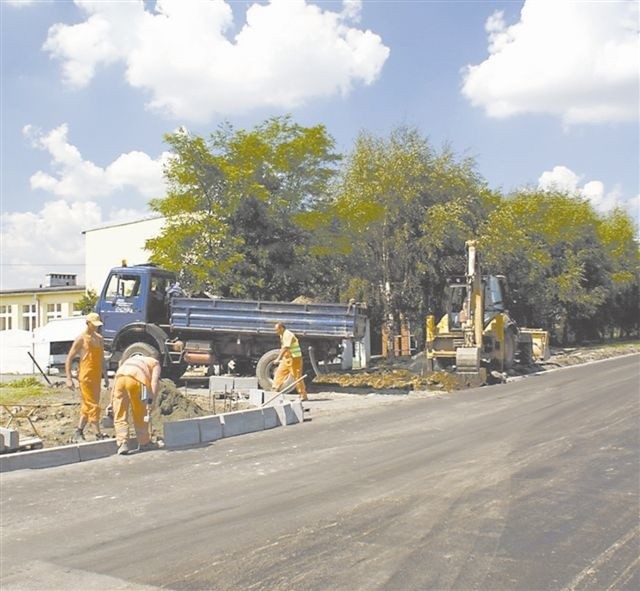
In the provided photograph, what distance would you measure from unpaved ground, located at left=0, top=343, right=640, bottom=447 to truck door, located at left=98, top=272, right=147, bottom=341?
198 cm

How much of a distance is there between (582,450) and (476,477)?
7.26 feet

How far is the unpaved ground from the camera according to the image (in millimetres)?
11662

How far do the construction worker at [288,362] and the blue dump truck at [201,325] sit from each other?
1450 millimetres

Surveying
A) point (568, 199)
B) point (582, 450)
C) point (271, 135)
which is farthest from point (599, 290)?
point (582, 450)

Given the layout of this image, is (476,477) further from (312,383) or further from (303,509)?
(312,383)

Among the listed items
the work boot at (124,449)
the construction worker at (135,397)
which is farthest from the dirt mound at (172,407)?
the work boot at (124,449)

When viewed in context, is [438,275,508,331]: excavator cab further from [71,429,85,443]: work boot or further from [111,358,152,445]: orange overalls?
[71,429,85,443]: work boot

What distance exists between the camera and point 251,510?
6605 mm

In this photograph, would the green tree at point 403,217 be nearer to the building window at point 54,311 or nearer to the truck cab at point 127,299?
the truck cab at point 127,299

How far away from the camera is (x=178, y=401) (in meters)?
13.1

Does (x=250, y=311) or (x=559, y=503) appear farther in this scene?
(x=250, y=311)

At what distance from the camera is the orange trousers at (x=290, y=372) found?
50.5 ft

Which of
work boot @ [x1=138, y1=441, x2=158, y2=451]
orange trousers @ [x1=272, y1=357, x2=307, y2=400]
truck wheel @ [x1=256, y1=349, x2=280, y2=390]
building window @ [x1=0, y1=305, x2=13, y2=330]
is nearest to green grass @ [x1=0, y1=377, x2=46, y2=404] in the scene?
truck wheel @ [x1=256, y1=349, x2=280, y2=390]

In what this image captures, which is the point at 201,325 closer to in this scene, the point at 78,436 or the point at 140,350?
the point at 140,350
